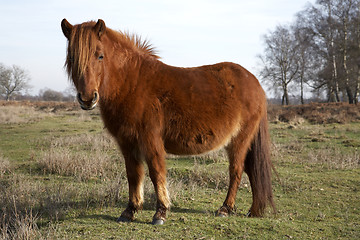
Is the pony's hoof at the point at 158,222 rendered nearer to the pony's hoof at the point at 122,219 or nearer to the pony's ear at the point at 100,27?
the pony's hoof at the point at 122,219

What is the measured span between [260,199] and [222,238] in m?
1.38

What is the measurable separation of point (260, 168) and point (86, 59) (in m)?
3.22

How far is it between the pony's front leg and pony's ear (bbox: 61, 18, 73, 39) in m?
1.79

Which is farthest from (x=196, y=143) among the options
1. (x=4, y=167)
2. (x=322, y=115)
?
(x=322, y=115)

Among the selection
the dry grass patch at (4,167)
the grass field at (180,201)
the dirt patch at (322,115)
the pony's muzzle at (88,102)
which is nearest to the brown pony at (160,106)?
the pony's muzzle at (88,102)

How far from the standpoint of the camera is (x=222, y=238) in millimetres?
3814

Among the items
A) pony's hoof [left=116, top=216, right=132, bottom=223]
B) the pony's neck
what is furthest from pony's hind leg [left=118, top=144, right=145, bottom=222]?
the pony's neck

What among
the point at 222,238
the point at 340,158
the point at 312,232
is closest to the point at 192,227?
the point at 222,238

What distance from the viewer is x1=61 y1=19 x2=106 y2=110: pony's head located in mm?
3645

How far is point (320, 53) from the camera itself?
32156mm

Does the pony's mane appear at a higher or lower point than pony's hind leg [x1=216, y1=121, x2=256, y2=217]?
higher

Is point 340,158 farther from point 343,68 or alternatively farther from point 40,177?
point 343,68

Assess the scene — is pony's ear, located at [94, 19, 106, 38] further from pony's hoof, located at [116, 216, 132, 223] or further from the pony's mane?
pony's hoof, located at [116, 216, 132, 223]

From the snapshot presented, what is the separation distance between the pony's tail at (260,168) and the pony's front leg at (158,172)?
5.02ft
